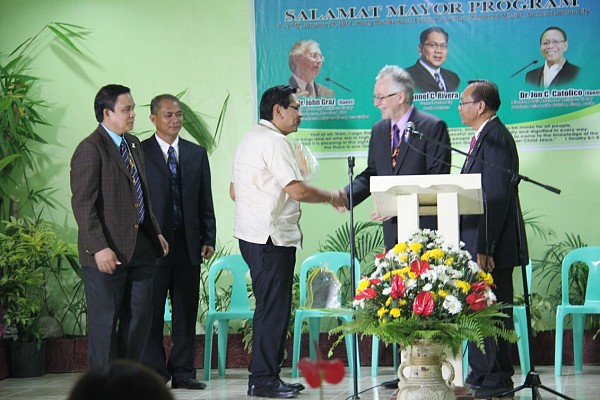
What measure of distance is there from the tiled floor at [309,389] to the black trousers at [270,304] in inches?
8.2

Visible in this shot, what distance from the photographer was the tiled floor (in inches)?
209

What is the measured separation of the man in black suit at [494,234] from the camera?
4.81m

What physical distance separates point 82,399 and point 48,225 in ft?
20.7

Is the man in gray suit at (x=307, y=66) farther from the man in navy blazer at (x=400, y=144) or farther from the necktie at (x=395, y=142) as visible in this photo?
the necktie at (x=395, y=142)

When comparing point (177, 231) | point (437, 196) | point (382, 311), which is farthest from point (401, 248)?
point (177, 231)

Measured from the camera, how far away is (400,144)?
5.34m

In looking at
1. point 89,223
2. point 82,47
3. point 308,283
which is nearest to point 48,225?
point 82,47

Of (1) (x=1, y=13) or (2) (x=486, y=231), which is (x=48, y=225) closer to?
(1) (x=1, y=13)

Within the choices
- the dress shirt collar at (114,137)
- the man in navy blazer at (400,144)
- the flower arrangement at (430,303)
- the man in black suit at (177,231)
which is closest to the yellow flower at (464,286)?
the flower arrangement at (430,303)

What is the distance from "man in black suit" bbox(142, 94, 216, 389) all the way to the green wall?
4.87 feet

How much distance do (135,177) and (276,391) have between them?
1.42 m

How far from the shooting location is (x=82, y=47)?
7555 millimetres

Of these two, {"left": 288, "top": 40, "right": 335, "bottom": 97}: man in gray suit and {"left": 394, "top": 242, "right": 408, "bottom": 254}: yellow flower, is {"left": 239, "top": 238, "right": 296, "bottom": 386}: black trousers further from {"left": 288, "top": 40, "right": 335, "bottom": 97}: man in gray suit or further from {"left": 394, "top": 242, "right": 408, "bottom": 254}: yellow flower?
{"left": 288, "top": 40, "right": 335, "bottom": 97}: man in gray suit

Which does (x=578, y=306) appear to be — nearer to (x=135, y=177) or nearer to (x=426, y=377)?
(x=426, y=377)
